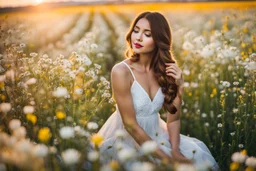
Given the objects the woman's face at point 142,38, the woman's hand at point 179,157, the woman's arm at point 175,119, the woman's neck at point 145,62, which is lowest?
the woman's hand at point 179,157

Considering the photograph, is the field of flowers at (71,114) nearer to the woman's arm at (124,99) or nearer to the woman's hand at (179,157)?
the woman's arm at (124,99)

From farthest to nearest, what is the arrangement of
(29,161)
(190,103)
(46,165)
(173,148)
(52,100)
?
(190,103), (173,148), (52,100), (46,165), (29,161)

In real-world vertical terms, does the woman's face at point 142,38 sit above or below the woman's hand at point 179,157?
above

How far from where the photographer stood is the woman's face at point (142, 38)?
2.69m

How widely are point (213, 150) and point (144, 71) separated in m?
1.31

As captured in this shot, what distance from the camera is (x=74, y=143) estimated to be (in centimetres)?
192

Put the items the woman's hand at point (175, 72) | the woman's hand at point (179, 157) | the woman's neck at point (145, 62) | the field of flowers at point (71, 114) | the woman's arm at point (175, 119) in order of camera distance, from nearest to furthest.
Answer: the field of flowers at point (71, 114) < the woman's hand at point (179, 157) < the woman's arm at point (175, 119) < the woman's hand at point (175, 72) < the woman's neck at point (145, 62)

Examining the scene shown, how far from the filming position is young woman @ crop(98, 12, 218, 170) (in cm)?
259

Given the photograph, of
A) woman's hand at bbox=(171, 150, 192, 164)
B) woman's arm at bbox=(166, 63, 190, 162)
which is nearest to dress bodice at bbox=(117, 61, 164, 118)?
woman's arm at bbox=(166, 63, 190, 162)

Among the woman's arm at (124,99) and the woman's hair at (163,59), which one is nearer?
the woman's arm at (124,99)

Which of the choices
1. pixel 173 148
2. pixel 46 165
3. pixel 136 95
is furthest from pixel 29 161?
pixel 173 148

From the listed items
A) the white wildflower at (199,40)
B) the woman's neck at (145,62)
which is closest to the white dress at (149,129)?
the woman's neck at (145,62)

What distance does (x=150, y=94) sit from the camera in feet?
9.27

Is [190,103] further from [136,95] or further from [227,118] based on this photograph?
[136,95]
